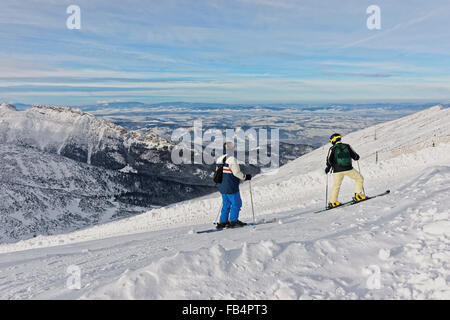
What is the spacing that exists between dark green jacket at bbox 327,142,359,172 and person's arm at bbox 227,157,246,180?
3.67 metres

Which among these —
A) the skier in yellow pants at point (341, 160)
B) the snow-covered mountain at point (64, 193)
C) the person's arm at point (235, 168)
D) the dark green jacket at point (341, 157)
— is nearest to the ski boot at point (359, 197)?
the skier in yellow pants at point (341, 160)

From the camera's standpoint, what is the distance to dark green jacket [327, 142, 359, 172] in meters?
11.3

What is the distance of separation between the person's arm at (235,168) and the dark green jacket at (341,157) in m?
3.67

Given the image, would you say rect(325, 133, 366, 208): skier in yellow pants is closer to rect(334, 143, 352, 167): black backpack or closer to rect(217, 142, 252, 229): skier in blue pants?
rect(334, 143, 352, 167): black backpack

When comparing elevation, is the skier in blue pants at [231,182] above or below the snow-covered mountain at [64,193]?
above

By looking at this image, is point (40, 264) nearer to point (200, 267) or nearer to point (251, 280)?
point (200, 267)

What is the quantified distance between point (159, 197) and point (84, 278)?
466 ft

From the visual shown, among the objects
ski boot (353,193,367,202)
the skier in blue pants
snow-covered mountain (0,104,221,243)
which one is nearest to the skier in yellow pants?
ski boot (353,193,367,202)

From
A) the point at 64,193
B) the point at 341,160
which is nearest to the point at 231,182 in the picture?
the point at 341,160

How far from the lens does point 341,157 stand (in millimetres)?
11305

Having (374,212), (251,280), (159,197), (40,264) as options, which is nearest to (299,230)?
(374,212)

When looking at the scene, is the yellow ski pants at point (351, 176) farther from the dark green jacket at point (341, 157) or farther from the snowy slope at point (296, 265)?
the snowy slope at point (296, 265)

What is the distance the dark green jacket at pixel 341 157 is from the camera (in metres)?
11.3
